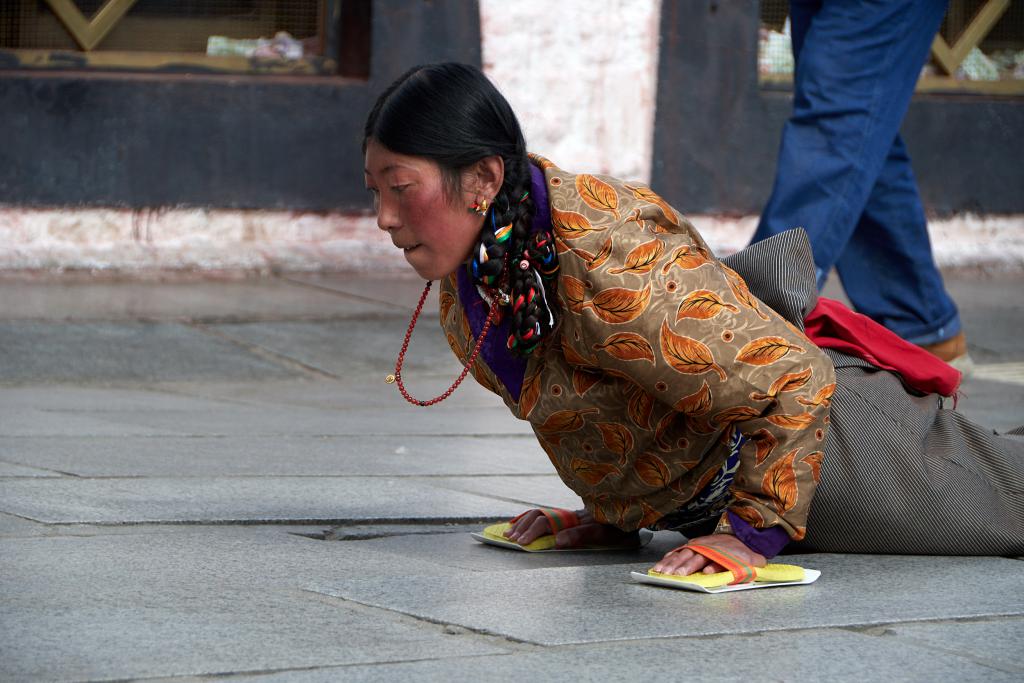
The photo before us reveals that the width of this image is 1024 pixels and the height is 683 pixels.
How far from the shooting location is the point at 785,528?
2.39m

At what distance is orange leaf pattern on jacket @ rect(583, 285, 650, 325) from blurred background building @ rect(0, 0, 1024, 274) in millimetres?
4079

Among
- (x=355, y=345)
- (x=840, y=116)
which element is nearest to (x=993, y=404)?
(x=840, y=116)

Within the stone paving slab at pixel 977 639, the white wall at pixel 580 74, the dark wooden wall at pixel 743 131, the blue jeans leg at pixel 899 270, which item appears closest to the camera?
the stone paving slab at pixel 977 639

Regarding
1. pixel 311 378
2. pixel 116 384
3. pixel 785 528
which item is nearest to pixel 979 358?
pixel 311 378

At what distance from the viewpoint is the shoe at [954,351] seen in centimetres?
468

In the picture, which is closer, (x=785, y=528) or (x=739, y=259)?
(x=785, y=528)

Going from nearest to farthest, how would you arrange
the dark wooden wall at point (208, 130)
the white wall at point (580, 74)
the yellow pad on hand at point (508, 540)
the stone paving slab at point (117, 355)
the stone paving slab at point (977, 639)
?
the stone paving slab at point (977, 639) < the yellow pad on hand at point (508, 540) < the stone paving slab at point (117, 355) < the dark wooden wall at point (208, 130) < the white wall at point (580, 74)

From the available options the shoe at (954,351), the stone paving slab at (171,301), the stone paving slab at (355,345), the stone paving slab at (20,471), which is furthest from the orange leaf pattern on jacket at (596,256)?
the stone paving slab at (171,301)

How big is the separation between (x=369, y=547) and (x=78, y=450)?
1.02 meters

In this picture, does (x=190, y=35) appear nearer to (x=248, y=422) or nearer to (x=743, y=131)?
(x=743, y=131)

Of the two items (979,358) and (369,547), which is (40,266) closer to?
(979,358)

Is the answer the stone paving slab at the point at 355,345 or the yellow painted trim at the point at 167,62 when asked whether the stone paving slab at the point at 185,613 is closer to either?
the stone paving slab at the point at 355,345

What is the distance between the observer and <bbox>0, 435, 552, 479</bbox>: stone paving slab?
3.18 meters

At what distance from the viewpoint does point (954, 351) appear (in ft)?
15.5
